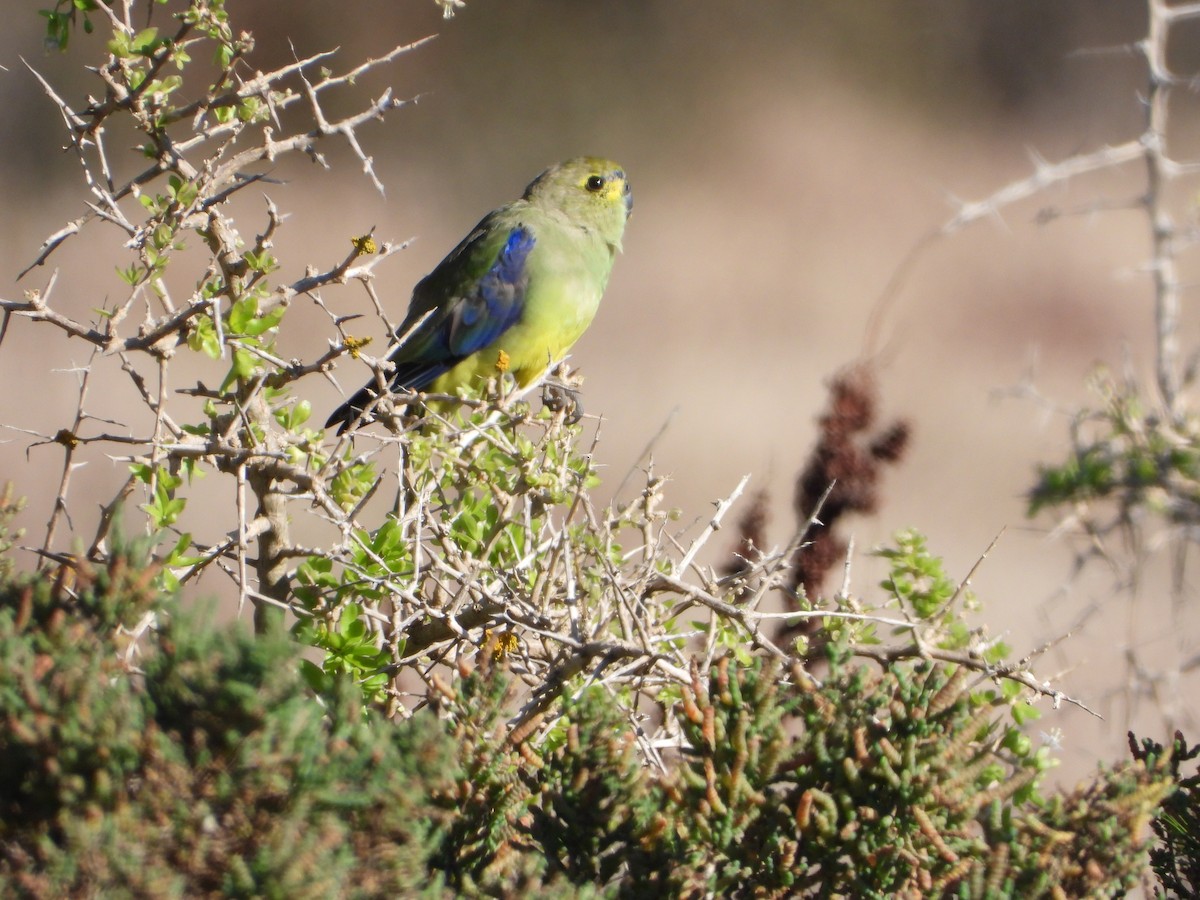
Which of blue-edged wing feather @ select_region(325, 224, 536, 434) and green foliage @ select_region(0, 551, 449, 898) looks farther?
blue-edged wing feather @ select_region(325, 224, 536, 434)

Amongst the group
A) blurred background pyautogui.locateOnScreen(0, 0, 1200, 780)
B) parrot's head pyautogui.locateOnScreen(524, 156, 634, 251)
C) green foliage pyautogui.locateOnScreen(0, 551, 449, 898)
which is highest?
blurred background pyautogui.locateOnScreen(0, 0, 1200, 780)

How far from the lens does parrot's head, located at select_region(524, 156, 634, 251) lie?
325cm

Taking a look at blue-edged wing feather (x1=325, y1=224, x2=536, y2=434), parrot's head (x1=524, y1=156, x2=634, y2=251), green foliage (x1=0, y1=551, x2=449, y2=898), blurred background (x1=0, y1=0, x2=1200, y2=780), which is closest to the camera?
green foliage (x1=0, y1=551, x2=449, y2=898)

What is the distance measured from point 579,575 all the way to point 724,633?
0.19 metres

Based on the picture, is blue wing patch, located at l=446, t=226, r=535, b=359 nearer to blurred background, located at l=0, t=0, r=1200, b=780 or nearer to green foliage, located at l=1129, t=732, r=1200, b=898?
green foliage, located at l=1129, t=732, r=1200, b=898

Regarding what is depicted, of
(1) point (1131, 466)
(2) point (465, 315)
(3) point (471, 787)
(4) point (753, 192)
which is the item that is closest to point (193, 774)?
(3) point (471, 787)

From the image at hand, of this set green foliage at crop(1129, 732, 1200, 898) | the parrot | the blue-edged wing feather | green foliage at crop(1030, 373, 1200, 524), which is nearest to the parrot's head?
the parrot

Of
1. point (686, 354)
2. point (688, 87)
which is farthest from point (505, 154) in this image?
point (686, 354)

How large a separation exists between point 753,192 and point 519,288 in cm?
428

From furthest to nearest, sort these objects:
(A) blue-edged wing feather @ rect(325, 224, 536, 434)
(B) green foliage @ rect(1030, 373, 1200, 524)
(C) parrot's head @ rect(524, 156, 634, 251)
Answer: (C) parrot's head @ rect(524, 156, 634, 251) < (A) blue-edged wing feather @ rect(325, 224, 536, 434) < (B) green foliage @ rect(1030, 373, 1200, 524)

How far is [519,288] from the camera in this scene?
299cm

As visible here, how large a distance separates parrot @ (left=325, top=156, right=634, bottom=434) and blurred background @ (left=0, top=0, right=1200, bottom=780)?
2.43 metres

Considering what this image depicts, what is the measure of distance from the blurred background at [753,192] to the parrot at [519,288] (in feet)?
7.97

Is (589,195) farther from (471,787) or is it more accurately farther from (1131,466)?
(471,787)
